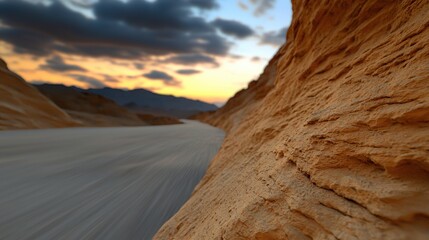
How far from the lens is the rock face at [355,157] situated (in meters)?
1.26

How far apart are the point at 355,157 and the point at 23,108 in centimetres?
1752

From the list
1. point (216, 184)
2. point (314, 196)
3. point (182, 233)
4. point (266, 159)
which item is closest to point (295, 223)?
point (314, 196)

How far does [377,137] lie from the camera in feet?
4.83

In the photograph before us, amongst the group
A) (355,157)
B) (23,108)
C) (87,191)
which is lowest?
(87,191)

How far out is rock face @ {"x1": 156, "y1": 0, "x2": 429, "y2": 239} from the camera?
1261mm

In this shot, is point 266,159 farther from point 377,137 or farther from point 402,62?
point 402,62

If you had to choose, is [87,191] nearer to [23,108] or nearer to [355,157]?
[355,157]

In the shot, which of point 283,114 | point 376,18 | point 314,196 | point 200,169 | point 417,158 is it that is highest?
point 376,18

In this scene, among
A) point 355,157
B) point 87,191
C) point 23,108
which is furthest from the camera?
point 23,108

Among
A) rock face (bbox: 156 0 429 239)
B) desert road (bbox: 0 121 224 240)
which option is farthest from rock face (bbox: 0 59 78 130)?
rock face (bbox: 156 0 429 239)

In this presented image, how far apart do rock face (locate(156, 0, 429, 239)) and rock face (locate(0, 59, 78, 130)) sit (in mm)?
13226

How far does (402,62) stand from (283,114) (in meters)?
1.88

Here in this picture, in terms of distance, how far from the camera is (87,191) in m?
4.27

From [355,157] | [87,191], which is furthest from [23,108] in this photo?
[355,157]
